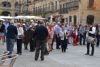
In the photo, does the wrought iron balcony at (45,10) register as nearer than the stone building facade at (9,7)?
Yes

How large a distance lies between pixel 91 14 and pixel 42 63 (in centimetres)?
3239

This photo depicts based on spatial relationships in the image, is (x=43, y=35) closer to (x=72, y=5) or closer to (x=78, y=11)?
(x=78, y=11)

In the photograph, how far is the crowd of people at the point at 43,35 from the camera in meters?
13.8

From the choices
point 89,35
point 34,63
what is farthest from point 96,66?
point 89,35

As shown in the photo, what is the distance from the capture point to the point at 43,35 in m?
13.7

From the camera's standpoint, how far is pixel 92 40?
50.9ft

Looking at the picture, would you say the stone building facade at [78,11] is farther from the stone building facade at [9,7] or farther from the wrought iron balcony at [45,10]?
the stone building facade at [9,7]

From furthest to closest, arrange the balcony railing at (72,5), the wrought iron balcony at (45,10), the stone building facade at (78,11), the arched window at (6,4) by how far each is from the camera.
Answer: the arched window at (6,4) < the wrought iron balcony at (45,10) < the balcony railing at (72,5) < the stone building facade at (78,11)

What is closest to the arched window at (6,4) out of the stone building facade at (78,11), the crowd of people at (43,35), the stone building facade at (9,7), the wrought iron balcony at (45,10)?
the stone building facade at (9,7)

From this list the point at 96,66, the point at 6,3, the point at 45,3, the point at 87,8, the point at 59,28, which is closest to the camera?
the point at 96,66

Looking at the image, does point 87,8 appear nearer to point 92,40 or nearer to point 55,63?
point 92,40

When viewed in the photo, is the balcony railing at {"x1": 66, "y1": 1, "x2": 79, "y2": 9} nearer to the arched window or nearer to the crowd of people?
the crowd of people

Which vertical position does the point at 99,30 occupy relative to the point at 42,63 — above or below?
above

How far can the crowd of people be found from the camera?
1378cm
